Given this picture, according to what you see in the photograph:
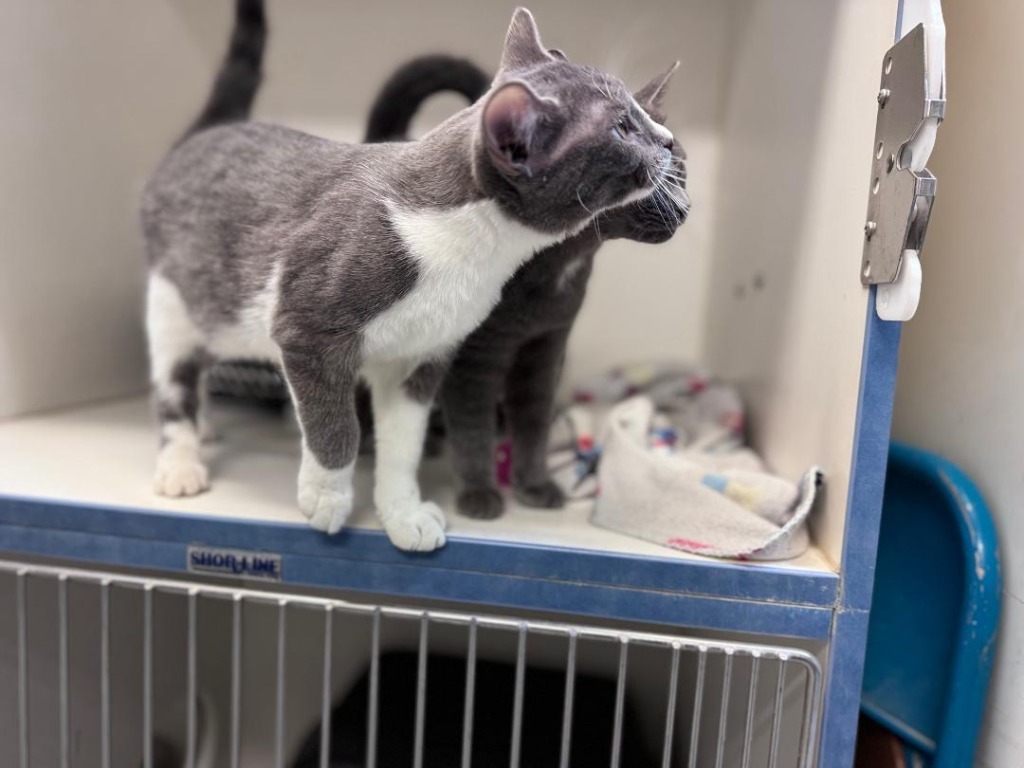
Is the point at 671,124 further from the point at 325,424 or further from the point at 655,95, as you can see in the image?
the point at 325,424

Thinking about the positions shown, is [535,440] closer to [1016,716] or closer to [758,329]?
[758,329]

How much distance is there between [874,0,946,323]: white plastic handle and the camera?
1.61 feet

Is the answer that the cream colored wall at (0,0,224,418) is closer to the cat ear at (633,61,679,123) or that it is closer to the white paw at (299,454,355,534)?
the white paw at (299,454,355,534)

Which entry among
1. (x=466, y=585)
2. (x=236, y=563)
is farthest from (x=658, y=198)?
(x=236, y=563)

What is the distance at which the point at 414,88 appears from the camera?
0.84 m

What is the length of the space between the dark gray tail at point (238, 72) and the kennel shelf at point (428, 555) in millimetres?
470

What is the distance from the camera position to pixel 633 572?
0.61 m

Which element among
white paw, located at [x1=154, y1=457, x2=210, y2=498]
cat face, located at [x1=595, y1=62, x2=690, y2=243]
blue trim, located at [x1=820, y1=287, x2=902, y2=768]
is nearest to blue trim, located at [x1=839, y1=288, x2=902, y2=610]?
blue trim, located at [x1=820, y1=287, x2=902, y2=768]

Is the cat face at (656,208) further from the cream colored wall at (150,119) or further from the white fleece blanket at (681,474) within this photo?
the white fleece blanket at (681,474)

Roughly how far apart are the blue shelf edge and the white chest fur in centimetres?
19

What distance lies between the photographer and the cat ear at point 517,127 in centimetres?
47

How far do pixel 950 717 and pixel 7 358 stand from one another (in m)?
1.16

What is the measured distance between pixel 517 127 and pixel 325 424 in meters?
0.30

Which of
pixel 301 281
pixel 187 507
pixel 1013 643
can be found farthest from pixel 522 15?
pixel 1013 643
